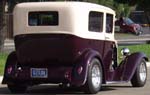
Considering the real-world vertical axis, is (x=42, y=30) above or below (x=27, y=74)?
above

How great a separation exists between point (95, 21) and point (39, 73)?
5.75 feet

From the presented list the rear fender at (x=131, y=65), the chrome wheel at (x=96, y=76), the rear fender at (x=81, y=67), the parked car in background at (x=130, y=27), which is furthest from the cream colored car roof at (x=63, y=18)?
the parked car in background at (x=130, y=27)

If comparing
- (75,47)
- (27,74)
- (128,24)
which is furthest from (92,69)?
(128,24)

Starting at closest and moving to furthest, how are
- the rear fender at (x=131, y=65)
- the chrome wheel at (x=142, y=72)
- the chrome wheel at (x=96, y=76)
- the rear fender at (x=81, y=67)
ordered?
the rear fender at (x=81, y=67), the chrome wheel at (x=96, y=76), the rear fender at (x=131, y=65), the chrome wheel at (x=142, y=72)

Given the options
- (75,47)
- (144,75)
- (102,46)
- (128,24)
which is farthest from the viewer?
(128,24)

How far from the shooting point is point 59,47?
508 inches

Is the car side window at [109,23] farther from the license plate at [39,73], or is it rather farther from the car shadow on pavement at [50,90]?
the license plate at [39,73]

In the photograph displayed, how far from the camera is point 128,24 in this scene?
5672 centimetres

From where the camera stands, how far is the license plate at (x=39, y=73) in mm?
13141

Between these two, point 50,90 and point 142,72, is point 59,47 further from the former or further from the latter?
point 142,72

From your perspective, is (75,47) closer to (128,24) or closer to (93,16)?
(93,16)

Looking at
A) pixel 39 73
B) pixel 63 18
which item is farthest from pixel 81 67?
pixel 63 18

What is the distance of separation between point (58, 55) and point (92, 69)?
31.0 inches

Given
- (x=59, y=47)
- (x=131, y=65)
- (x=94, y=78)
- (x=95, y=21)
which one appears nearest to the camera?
(x=59, y=47)
